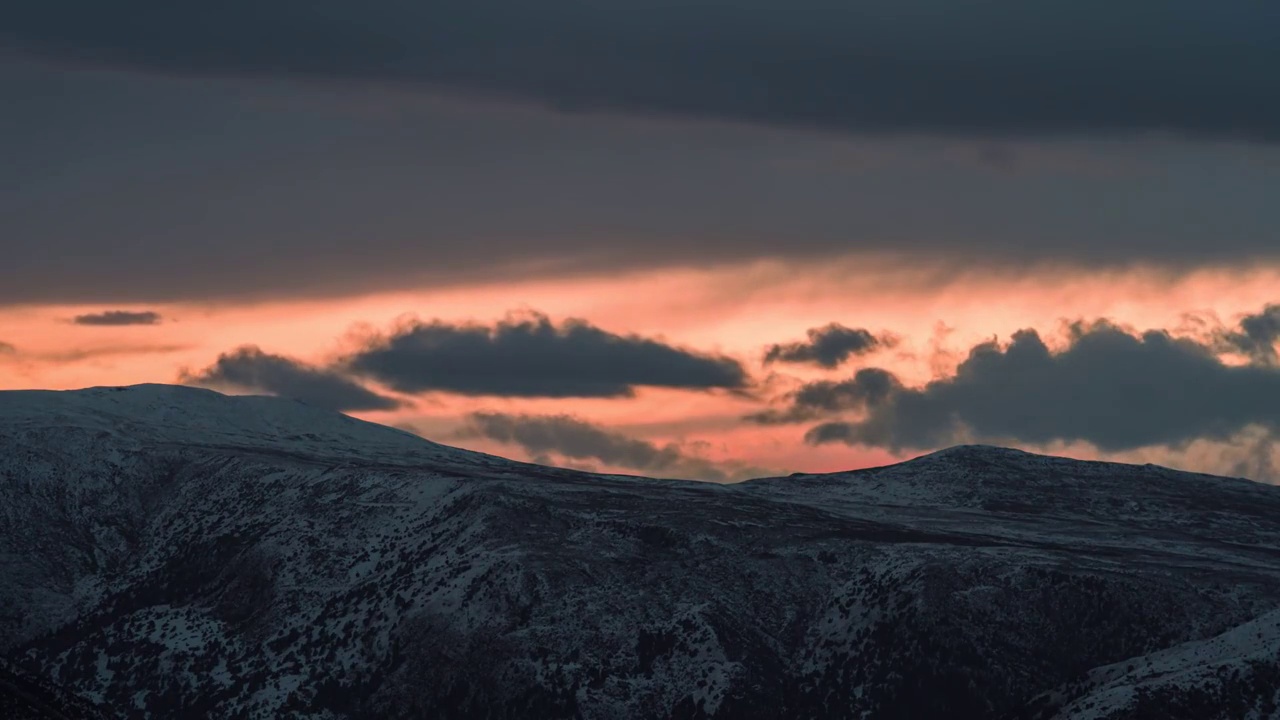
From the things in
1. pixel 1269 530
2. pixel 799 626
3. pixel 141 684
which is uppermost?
pixel 1269 530

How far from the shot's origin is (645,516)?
145 metres

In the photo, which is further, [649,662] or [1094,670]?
[649,662]

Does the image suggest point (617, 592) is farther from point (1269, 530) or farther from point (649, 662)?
point (1269, 530)

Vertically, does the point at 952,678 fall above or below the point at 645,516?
below

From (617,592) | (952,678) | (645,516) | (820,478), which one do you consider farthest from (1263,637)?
(820,478)

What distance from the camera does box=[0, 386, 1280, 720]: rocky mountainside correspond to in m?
114

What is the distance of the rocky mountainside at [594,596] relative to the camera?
114 meters

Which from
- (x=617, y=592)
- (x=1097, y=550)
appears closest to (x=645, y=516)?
(x=617, y=592)

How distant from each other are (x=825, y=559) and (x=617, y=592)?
1716 cm

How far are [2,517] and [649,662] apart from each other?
7055cm

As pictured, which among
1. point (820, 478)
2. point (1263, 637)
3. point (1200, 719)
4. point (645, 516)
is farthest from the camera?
point (820, 478)

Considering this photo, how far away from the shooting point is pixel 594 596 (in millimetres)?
127938

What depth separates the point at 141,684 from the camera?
12581cm

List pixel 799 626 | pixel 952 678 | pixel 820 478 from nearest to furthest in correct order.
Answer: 1. pixel 952 678
2. pixel 799 626
3. pixel 820 478
